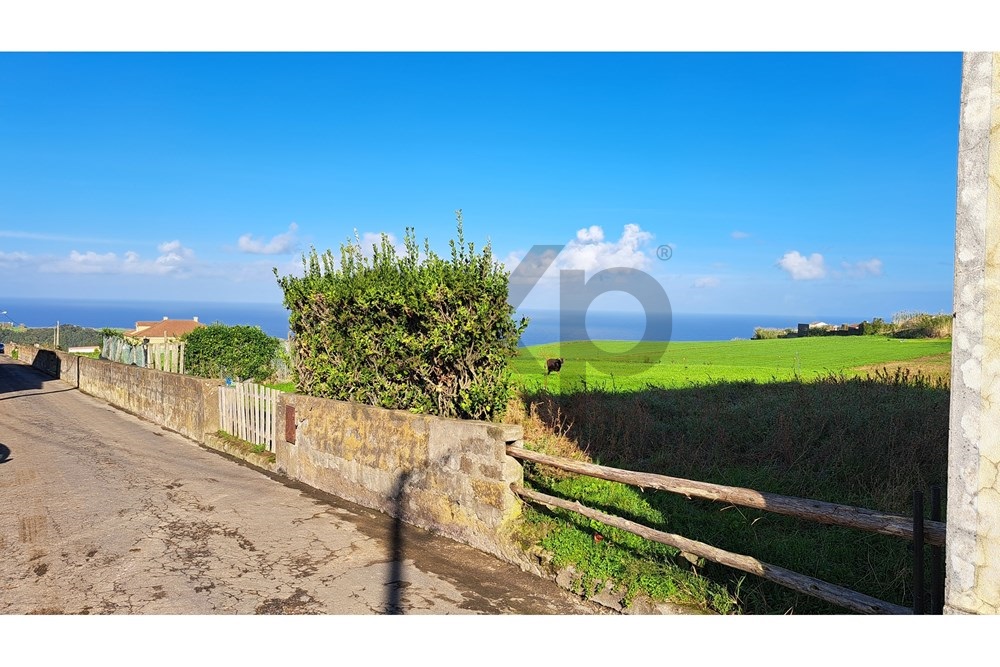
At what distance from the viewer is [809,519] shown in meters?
4.00

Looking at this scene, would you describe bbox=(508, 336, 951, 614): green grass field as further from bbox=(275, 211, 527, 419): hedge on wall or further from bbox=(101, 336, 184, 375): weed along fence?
bbox=(101, 336, 184, 375): weed along fence

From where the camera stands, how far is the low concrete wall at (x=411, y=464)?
20.1 ft

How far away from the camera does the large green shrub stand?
25000mm

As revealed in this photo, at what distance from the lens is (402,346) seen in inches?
305

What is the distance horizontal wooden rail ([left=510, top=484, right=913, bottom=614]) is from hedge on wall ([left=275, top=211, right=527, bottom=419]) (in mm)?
2047

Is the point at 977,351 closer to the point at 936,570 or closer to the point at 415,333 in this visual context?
the point at 936,570

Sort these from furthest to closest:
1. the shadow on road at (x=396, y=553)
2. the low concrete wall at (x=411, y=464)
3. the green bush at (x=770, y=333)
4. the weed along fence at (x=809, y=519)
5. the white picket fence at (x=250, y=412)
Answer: the green bush at (x=770, y=333), the white picket fence at (x=250, y=412), the low concrete wall at (x=411, y=464), the shadow on road at (x=396, y=553), the weed along fence at (x=809, y=519)

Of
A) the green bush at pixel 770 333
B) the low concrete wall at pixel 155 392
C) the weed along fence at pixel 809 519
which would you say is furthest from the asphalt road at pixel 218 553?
the green bush at pixel 770 333

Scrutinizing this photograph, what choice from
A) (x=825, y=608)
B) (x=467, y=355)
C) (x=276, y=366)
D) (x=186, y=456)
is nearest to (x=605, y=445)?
(x=467, y=355)

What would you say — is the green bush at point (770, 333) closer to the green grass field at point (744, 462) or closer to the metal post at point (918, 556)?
the green grass field at point (744, 462)

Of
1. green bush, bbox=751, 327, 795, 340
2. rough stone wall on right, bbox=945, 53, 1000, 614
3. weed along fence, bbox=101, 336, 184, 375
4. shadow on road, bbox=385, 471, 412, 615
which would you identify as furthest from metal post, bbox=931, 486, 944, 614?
green bush, bbox=751, 327, 795, 340

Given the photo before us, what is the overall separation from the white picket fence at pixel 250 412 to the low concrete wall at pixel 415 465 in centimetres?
144

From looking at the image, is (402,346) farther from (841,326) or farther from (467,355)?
(841,326)

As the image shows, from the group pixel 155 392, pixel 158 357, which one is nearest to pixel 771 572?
pixel 155 392
